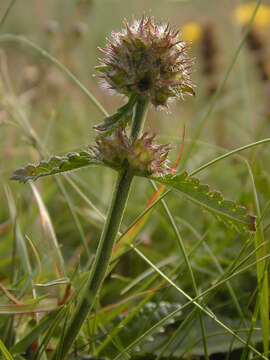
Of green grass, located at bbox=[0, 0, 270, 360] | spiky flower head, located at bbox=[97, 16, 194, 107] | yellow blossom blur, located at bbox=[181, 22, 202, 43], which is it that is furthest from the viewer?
yellow blossom blur, located at bbox=[181, 22, 202, 43]

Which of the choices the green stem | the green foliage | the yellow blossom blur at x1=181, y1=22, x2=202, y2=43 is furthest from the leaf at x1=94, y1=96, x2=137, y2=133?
the yellow blossom blur at x1=181, y1=22, x2=202, y2=43

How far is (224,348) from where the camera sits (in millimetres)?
902

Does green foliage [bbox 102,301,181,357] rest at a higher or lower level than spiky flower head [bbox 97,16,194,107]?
lower

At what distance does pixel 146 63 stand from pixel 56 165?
0.70 ft

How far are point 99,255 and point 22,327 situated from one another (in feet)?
1.01

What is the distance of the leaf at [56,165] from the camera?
27.6 inches

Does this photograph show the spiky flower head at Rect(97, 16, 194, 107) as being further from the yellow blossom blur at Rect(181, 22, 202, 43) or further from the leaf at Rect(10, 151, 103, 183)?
the yellow blossom blur at Rect(181, 22, 202, 43)

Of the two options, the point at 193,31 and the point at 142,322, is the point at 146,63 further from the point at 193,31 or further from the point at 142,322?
the point at 193,31

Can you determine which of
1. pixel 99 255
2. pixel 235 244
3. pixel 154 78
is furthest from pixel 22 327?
pixel 235 244

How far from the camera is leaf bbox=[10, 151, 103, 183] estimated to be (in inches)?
27.6

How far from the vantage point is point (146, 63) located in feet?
2.23

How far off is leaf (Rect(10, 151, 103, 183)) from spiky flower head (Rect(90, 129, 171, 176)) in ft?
0.06

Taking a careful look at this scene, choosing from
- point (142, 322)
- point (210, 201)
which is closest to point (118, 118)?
point (210, 201)

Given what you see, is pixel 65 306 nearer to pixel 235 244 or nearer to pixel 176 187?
pixel 176 187
